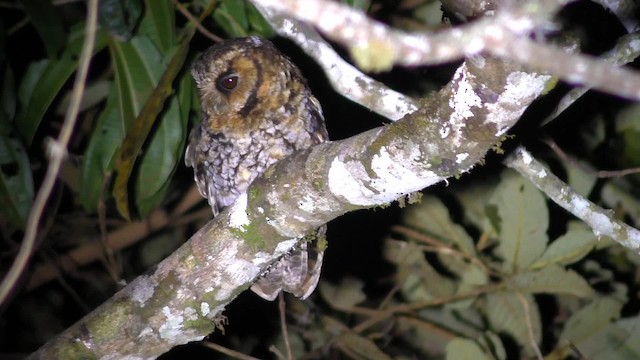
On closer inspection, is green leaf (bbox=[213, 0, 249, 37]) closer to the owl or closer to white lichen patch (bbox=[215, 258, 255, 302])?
the owl

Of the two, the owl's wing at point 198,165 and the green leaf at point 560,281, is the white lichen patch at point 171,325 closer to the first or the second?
the owl's wing at point 198,165

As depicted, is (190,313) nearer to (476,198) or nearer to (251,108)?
(251,108)

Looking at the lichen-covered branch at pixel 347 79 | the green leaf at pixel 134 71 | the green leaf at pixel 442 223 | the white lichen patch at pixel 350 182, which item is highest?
the white lichen patch at pixel 350 182

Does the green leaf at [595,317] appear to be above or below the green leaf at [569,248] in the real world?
below

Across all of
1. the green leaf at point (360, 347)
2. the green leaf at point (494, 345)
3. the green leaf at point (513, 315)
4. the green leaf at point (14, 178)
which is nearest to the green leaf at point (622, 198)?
the green leaf at point (513, 315)

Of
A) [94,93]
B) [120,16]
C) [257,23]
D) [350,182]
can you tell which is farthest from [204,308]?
[94,93]
